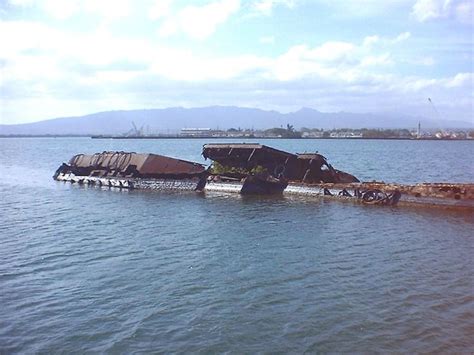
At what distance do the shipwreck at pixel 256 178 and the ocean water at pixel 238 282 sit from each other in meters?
2.40

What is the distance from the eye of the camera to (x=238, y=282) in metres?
12.4

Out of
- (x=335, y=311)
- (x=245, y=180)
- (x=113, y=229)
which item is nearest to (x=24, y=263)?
(x=113, y=229)

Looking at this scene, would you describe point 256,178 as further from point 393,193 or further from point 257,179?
point 393,193

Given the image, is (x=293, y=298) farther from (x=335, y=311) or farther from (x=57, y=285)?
(x=57, y=285)

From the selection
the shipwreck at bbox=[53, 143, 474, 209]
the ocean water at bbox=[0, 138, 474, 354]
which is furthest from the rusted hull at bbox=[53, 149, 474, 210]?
the ocean water at bbox=[0, 138, 474, 354]

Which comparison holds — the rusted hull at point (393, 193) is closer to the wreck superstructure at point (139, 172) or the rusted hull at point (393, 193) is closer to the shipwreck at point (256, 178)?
the shipwreck at point (256, 178)

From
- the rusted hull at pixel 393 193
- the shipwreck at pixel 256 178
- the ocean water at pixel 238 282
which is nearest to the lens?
the ocean water at pixel 238 282

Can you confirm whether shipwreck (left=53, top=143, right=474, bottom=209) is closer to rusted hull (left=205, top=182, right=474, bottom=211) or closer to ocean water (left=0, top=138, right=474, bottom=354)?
rusted hull (left=205, top=182, right=474, bottom=211)

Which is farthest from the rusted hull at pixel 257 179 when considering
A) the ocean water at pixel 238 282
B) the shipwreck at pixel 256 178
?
the ocean water at pixel 238 282

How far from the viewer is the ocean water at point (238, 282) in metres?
9.23

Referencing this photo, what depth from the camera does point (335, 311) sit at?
1045 centimetres

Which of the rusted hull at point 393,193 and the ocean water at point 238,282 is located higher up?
the rusted hull at point 393,193

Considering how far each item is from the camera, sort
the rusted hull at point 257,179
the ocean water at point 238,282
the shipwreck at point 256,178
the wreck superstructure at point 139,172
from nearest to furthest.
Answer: the ocean water at point 238,282
the rusted hull at point 257,179
the shipwreck at point 256,178
the wreck superstructure at point 139,172

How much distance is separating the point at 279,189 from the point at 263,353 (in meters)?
21.6
